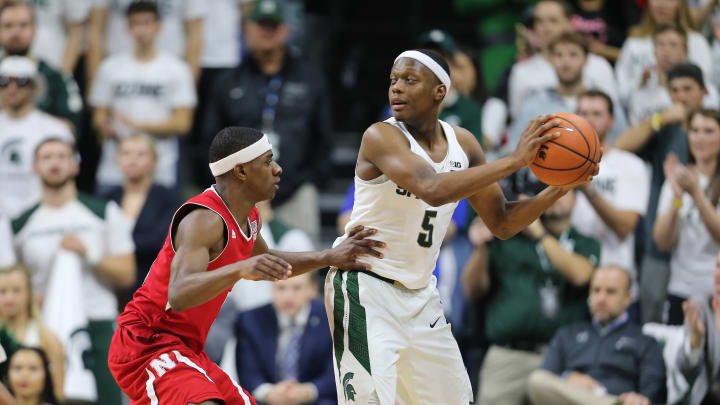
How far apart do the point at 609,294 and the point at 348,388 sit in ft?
9.49

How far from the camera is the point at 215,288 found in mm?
4977

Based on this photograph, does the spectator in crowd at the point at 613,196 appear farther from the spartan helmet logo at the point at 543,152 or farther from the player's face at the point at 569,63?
the spartan helmet logo at the point at 543,152

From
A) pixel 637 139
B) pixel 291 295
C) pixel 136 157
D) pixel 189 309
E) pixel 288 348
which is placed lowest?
pixel 288 348

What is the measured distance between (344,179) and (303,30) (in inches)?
63.4

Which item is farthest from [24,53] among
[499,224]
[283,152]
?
[499,224]

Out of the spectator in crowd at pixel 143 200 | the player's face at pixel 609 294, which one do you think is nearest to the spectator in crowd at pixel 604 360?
the player's face at pixel 609 294

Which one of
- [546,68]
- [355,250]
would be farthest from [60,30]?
[355,250]

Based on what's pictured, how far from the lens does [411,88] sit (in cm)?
561

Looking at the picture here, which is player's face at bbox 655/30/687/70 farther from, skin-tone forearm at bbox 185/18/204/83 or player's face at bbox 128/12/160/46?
player's face at bbox 128/12/160/46

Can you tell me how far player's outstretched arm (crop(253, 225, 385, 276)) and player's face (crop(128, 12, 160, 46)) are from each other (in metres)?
4.67

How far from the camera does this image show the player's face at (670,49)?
9406 millimetres

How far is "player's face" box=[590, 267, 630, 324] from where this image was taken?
7.89 meters

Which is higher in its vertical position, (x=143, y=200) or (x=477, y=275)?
(x=143, y=200)

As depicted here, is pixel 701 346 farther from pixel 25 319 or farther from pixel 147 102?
pixel 147 102
